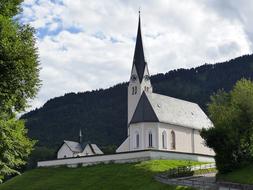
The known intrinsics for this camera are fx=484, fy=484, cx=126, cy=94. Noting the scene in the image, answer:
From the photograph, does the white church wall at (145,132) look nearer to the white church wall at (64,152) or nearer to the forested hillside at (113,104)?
the white church wall at (64,152)

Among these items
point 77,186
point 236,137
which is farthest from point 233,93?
point 77,186

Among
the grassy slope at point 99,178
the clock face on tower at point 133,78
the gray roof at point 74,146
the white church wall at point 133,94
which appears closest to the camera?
the grassy slope at point 99,178

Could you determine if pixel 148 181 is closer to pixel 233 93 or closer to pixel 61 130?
pixel 233 93

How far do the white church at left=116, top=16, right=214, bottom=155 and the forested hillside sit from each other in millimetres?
73532

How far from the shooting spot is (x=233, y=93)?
4588 cm

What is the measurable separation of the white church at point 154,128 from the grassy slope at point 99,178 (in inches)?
97.3

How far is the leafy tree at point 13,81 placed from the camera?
70.1ft

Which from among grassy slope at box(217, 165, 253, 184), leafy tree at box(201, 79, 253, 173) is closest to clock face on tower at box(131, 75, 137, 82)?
leafy tree at box(201, 79, 253, 173)

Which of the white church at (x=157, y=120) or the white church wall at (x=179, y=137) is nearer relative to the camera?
the white church at (x=157, y=120)

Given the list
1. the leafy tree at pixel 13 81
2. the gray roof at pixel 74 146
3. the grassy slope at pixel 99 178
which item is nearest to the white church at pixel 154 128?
the grassy slope at pixel 99 178

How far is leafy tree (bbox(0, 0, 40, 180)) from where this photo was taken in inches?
842

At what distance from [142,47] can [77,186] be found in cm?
3938

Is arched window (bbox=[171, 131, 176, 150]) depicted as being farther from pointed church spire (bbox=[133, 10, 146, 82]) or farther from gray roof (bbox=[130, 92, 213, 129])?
pointed church spire (bbox=[133, 10, 146, 82])

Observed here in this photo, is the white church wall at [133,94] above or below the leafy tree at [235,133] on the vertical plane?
above
